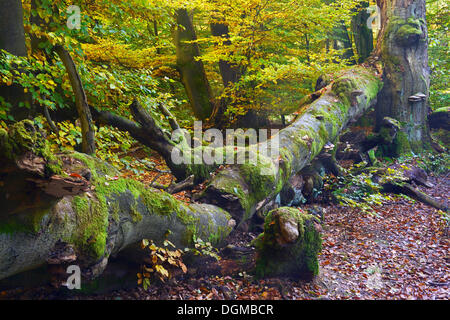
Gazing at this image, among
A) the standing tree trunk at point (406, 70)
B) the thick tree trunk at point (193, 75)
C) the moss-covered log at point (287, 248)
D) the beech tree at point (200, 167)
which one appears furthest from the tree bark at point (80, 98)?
the standing tree trunk at point (406, 70)

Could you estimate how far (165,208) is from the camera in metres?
3.42

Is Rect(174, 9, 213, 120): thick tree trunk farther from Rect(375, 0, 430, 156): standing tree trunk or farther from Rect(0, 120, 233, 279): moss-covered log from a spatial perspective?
Rect(0, 120, 233, 279): moss-covered log

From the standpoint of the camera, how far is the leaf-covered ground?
3525mm

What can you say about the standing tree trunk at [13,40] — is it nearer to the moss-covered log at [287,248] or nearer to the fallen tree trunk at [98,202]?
the fallen tree trunk at [98,202]

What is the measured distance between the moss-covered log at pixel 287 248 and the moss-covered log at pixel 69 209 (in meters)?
0.99

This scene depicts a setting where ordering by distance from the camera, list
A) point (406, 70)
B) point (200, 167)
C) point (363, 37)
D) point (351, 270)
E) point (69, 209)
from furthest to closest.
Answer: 1. point (363, 37)
2. point (406, 70)
3. point (200, 167)
4. point (351, 270)
5. point (69, 209)

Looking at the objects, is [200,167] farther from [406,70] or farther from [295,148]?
[406,70]

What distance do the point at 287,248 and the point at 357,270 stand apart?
1.47 meters

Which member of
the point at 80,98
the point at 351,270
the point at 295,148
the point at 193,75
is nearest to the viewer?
the point at 80,98

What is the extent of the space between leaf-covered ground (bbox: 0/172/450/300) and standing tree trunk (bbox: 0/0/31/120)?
9.34 ft

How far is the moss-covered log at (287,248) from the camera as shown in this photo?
12.3ft

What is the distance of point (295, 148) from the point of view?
6.12m

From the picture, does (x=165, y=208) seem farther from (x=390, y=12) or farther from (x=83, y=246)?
(x=390, y=12)

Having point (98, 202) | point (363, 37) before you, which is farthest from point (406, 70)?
point (98, 202)
